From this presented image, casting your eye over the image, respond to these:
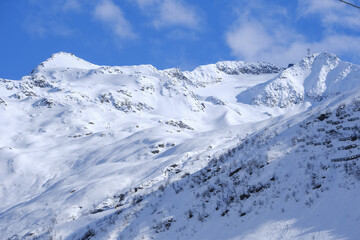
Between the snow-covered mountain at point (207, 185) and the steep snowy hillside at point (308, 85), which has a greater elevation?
the steep snowy hillside at point (308, 85)

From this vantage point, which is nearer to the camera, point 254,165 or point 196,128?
point 254,165

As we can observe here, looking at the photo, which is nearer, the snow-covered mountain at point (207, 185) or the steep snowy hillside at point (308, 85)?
the snow-covered mountain at point (207, 185)

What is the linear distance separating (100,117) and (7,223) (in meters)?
81.8

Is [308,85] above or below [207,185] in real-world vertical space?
above

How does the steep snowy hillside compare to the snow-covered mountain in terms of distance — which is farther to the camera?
the steep snowy hillside

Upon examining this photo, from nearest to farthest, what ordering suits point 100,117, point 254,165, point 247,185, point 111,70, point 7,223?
point 247,185
point 254,165
point 7,223
point 100,117
point 111,70

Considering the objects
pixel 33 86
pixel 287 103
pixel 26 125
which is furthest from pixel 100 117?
pixel 287 103

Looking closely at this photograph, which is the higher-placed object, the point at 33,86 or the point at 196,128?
the point at 33,86

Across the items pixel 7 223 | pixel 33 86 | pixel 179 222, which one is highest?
pixel 33 86

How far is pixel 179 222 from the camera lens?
853 centimetres

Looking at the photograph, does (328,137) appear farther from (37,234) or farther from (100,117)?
(100,117)

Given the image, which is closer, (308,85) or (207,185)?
(207,185)

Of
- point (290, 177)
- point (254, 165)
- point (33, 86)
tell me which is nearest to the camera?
point (290, 177)

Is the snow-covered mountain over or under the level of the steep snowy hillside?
under
